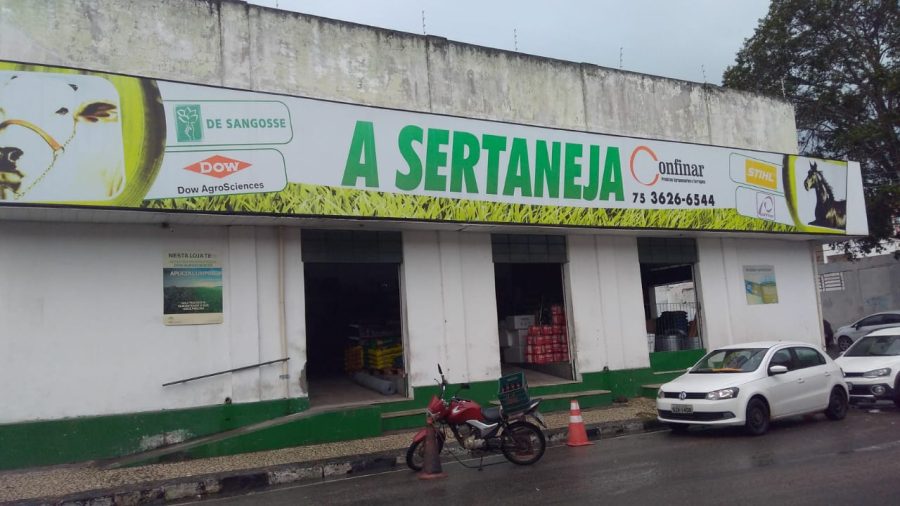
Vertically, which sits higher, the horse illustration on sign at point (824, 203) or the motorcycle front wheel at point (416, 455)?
the horse illustration on sign at point (824, 203)

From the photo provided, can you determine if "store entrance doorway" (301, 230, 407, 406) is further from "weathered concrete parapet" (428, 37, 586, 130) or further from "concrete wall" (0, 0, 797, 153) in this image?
"weathered concrete parapet" (428, 37, 586, 130)

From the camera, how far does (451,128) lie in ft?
42.7

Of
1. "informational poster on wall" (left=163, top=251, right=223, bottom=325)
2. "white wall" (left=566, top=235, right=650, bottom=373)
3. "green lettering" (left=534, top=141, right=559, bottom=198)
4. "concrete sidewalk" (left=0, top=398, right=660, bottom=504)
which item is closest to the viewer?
"concrete sidewalk" (left=0, top=398, right=660, bottom=504)

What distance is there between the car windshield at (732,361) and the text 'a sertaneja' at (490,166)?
4.21 m

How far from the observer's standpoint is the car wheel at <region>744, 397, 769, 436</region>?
10602 millimetres

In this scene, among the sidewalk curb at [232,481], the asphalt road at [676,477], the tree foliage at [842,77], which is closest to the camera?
the asphalt road at [676,477]

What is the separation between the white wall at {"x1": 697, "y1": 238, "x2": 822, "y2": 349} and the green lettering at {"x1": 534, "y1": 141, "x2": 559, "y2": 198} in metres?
5.13

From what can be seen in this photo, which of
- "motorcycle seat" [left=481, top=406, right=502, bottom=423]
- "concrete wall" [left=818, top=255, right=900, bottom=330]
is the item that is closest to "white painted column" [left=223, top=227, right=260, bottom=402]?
"motorcycle seat" [left=481, top=406, right=502, bottom=423]

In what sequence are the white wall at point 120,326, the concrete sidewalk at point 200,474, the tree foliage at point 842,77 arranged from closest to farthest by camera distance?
the concrete sidewalk at point 200,474 < the white wall at point 120,326 < the tree foliage at point 842,77

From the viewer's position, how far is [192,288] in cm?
1123

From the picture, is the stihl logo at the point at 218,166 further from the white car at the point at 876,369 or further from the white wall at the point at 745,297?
the white car at the point at 876,369

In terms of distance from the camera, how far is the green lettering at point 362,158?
11.8m

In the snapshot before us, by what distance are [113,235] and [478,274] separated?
264 inches

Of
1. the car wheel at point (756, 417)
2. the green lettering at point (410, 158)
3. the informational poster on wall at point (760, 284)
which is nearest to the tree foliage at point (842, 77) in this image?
the informational poster on wall at point (760, 284)
